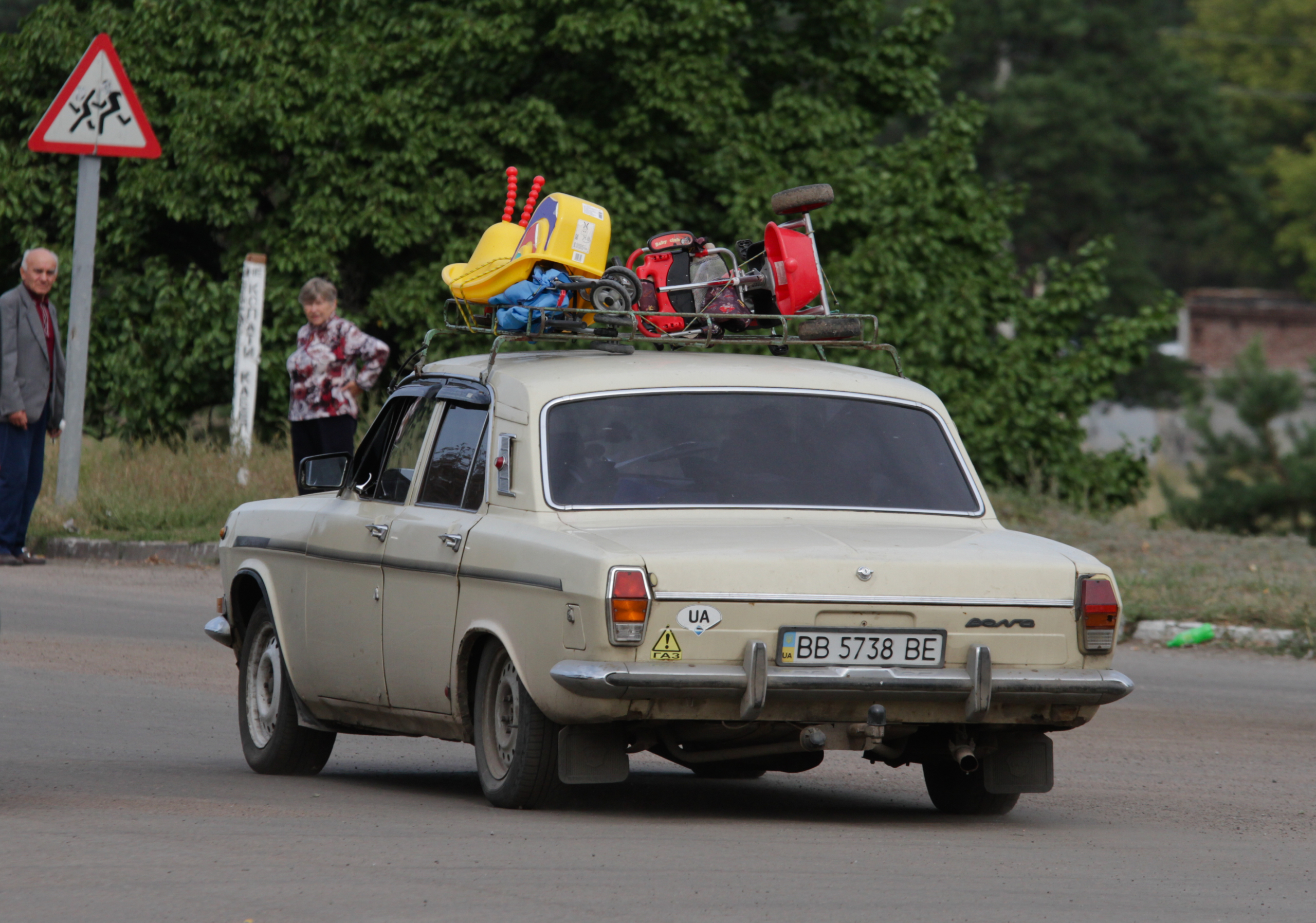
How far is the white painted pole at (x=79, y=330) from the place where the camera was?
54.9ft

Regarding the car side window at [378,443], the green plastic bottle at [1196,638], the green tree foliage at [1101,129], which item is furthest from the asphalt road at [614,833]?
the green tree foliage at [1101,129]

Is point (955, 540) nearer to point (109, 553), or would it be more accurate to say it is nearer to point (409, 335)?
point (109, 553)

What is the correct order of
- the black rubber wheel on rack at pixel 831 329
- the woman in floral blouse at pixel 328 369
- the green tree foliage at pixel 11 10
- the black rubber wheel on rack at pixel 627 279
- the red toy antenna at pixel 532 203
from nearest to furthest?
1. the black rubber wheel on rack at pixel 831 329
2. the black rubber wheel on rack at pixel 627 279
3. the red toy antenna at pixel 532 203
4. the woman in floral blouse at pixel 328 369
5. the green tree foliage at pixel 11 10

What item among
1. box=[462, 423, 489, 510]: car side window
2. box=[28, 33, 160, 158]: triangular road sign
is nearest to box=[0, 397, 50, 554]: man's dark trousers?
box=[28, 33, 160, 158]: triangular road sign

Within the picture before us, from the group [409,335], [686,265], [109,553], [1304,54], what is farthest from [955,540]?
[1304,54]

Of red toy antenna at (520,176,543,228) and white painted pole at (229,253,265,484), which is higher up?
red toy antenna at (520,176,543,228)

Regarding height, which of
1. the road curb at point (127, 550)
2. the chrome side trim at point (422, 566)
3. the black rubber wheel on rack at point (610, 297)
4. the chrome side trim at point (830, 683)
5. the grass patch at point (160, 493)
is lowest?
the road curb at point (127, 550)

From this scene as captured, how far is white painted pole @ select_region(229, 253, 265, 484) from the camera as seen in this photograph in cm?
1914

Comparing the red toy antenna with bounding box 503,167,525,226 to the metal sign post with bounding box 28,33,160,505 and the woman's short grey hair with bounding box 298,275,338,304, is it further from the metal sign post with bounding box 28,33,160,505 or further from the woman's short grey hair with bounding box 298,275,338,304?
the metal sign post with bounding box 28,33,160,505

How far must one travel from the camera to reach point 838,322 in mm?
7699

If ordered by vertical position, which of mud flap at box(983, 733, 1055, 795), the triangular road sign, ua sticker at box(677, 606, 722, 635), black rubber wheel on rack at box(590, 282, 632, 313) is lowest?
mud flap at box(983, 733, 1055, 795)

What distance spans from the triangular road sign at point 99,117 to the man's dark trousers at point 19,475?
Answer: 2505 mm

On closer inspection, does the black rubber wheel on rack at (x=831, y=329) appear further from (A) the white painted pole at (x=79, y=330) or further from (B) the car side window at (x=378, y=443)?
(A) the white painted pole at (x=79, y=330)

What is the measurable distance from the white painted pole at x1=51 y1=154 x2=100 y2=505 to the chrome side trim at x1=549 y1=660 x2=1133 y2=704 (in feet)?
37.6
